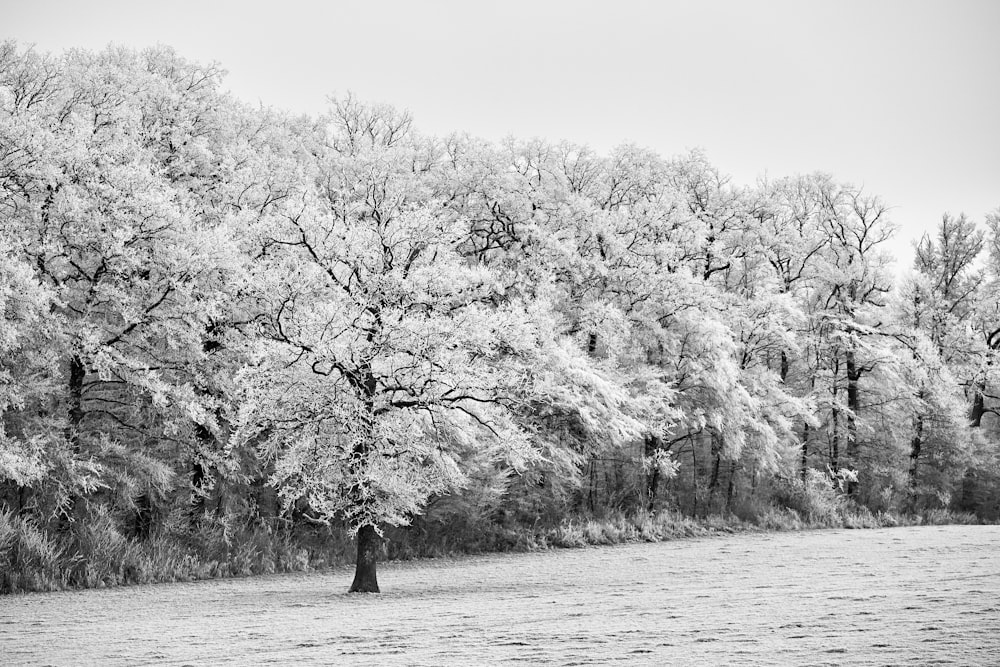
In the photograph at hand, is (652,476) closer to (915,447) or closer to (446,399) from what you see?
(915,447)

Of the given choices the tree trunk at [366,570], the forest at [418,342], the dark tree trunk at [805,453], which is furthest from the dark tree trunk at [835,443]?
the tree trunk at [366,570]

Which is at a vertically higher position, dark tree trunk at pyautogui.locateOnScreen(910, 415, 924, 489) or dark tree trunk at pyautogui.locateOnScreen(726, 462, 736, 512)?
dark tree trunk at pyautogui.locateOnScreen(910, 415, 924, 489)

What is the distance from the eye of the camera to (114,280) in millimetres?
23828

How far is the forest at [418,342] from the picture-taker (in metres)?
21.3

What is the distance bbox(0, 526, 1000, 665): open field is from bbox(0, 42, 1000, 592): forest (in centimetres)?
267

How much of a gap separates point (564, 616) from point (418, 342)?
748 cm

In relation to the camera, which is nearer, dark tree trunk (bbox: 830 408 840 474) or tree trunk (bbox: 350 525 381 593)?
tree trunk (bbox: 350 525 381 593)

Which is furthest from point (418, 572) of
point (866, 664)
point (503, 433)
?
point (866, 664)

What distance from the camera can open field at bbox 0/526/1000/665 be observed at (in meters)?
11.7

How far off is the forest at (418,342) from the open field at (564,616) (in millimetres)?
2669

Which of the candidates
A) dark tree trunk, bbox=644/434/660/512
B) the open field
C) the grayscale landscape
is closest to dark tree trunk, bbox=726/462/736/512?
the grayscale landscape

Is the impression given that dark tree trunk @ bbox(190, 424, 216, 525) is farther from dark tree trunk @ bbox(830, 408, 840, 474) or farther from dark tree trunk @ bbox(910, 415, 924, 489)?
dark tree trunk @ bbox(910, 415, 924, 489)

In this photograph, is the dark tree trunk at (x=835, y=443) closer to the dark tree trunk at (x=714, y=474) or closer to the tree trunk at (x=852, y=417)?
the tree trunk at (x=852, y=417)

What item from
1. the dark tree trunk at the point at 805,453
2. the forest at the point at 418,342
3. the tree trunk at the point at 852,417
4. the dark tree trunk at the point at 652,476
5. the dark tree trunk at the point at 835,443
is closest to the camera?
the forest at the point at 418,342
